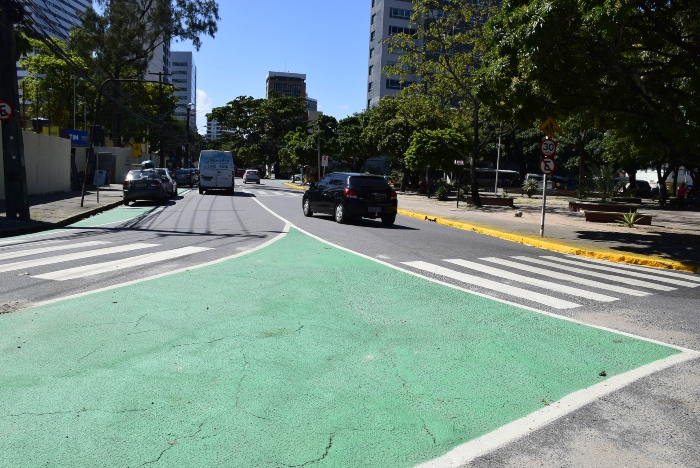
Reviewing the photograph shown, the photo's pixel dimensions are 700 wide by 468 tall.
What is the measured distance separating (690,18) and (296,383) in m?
15.3

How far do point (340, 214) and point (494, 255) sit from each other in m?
6.68

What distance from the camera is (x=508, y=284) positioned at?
8547mm

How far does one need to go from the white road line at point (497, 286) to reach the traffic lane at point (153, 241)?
3751 mm

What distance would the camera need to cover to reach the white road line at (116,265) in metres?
8.16

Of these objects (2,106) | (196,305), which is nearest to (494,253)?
(196,305)

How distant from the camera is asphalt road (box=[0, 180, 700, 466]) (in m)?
3.55

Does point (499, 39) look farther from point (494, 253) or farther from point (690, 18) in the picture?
point (494, 253)

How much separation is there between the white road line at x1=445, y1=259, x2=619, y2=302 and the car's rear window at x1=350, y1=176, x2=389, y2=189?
708 cm

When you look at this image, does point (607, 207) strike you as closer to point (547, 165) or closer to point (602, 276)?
point (547, 165)

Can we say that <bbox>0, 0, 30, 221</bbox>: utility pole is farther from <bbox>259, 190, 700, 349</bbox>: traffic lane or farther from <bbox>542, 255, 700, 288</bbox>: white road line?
<bbox>542, 255, 700, 288</bbox>: white road line

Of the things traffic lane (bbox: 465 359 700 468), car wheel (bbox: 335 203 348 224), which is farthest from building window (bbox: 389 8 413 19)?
traffic lane (bbox: 465 359 700 468)

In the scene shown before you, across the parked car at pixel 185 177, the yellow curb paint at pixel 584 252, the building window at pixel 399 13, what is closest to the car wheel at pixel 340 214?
the yellow curb paint at pixel 584 252

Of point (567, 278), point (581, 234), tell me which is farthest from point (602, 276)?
→ point (581, 234)

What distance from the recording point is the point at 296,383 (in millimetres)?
4305
